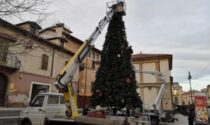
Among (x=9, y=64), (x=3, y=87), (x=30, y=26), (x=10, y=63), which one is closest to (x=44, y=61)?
(x=10, y=63)

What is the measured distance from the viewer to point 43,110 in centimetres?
925

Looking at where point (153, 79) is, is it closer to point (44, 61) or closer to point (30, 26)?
point (44, 61)

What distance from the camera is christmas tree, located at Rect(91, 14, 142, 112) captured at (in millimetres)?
11250

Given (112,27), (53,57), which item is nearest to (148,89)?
(53,57)

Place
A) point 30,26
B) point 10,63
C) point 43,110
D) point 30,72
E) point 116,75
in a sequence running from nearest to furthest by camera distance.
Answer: point 30,26 < point 43,110 < point 116,75 < point 10,63 < point 30,72

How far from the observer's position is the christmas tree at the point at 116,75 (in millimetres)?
11250

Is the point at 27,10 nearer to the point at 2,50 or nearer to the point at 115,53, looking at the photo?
the point at 2,50

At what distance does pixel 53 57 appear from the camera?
80.8 ft

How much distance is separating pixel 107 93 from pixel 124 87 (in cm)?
103

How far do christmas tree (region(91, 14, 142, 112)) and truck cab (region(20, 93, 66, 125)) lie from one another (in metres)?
2.37

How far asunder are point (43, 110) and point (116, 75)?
4.55m

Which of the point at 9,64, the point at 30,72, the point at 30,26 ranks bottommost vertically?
the point at 30,26

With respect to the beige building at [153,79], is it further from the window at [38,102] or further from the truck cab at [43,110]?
the window at [38,102]

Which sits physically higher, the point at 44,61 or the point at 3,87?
the point at 44,61
